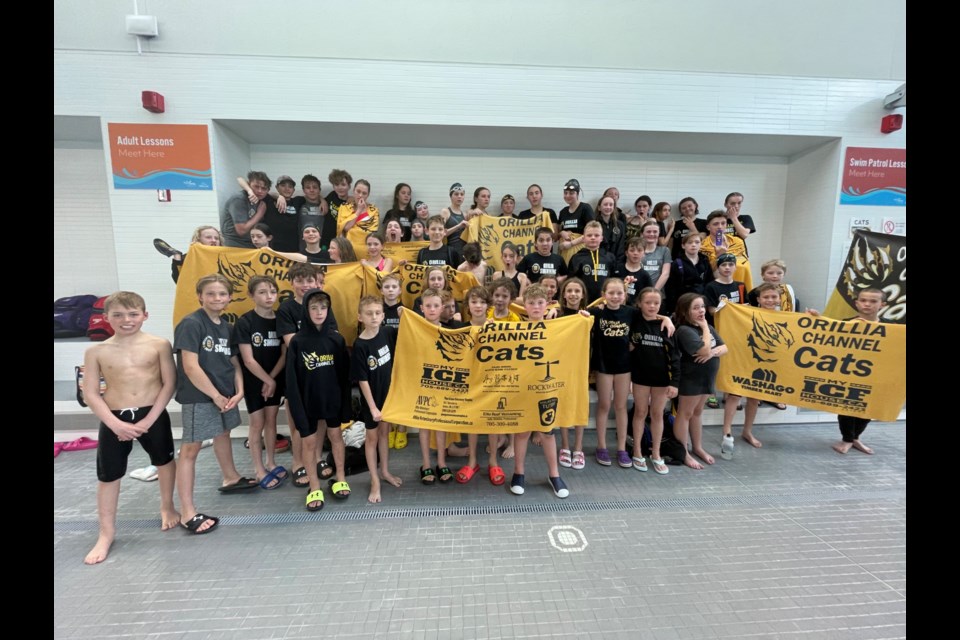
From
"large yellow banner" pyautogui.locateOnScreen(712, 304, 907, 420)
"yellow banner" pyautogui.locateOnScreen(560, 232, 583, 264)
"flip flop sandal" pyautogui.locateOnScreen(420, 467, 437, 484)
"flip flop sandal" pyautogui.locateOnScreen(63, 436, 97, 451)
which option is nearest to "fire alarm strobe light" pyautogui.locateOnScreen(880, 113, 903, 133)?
"large yellow banner" pyautogui.locateOnScreen(712, 304, 907, 420)

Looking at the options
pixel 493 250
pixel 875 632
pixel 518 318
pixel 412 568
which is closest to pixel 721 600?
pixel 875 632

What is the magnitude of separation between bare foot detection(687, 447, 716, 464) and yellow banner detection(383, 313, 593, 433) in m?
1.62

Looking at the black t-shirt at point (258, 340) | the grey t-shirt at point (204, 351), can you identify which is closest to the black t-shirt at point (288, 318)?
the black t-shirt at point (258, 340)

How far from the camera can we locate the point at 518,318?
141 inches

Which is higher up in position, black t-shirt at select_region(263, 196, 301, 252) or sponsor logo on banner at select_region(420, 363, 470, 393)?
black t-shirt at select_region(263, 196, 301, 252)

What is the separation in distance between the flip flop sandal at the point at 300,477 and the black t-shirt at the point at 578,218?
4.57 meters

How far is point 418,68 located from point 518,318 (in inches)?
175

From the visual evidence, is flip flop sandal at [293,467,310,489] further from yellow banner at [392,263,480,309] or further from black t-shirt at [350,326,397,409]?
yellow banner at [392,263,480,309]

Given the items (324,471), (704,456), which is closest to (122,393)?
(324,471)

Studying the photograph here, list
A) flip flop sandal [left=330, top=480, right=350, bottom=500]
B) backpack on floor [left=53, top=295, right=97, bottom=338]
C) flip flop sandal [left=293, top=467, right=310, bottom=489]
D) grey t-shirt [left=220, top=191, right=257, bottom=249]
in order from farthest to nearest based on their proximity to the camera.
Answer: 1. backpack on floor [left=53, top=295, right=97, bottom=338]
2. grey t-shirt [left=220, top=191, right=257, bottom=249]
3. flip flop sandal [left=293, top=467, right=310, bottom=489]
4. flip flop sandal [left=330, top=480, right=350, bottom=500]

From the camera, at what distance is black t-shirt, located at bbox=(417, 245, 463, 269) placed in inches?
181

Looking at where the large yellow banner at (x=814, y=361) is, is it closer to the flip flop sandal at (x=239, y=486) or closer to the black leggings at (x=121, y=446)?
the flip flop sandal at (x=239, y=486)
